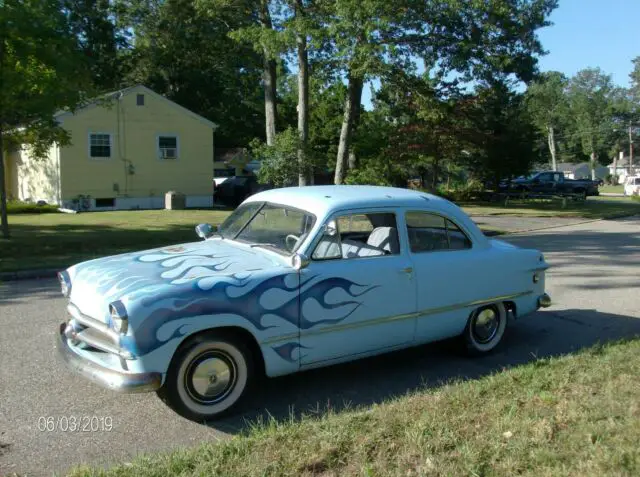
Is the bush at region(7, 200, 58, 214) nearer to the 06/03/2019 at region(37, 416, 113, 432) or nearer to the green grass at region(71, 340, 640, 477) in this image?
the 06/03/2019 at region(37, 416, 113, 432)

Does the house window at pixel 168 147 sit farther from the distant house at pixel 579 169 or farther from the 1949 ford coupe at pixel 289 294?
the distant house at pixel 579 169

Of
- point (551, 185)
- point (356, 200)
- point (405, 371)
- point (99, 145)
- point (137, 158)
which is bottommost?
point (405, 371)

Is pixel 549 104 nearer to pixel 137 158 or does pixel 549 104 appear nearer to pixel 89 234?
pixel 137 158

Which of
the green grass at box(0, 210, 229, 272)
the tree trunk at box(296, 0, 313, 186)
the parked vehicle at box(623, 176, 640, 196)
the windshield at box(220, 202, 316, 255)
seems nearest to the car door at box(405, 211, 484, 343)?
the windshield at box(220, 202, 316, 255)

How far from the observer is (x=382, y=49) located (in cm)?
2117

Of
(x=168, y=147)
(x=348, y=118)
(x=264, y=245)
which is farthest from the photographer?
(x=168, y=147)

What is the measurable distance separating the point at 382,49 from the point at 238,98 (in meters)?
25.1

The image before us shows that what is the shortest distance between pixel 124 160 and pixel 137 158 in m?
0.60

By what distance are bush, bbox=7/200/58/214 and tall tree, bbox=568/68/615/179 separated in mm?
86184

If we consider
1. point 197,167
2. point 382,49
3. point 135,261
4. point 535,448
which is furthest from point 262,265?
point 197,167

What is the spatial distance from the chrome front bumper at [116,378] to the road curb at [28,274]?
6827 mm

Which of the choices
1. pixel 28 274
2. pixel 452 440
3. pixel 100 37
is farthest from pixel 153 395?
pixel 100 37

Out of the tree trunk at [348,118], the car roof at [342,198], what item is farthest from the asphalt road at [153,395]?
the tree trunk at [348,118]

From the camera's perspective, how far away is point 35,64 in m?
13.7
